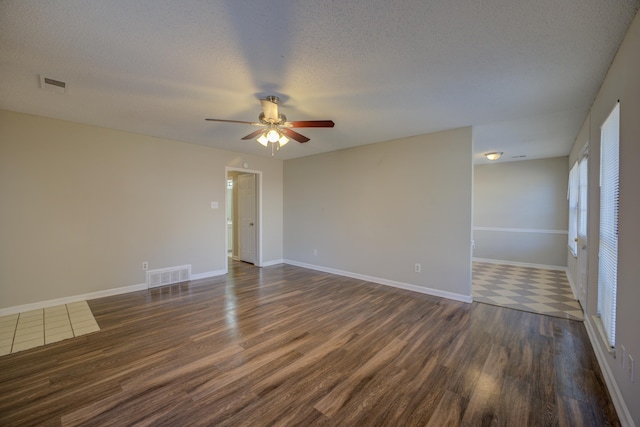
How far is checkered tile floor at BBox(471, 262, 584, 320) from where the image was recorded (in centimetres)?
351

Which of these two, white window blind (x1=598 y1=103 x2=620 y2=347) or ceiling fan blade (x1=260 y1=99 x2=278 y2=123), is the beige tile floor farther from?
white window blind (x1=598 y1=103 x2=620 y2=347)

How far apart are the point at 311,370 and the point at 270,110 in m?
2.49

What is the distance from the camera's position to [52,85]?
2.53 m

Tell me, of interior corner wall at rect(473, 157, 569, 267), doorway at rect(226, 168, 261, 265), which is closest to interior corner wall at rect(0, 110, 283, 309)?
doorway at rect(226, 168, 261, 265)

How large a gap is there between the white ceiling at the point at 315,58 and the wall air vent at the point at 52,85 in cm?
10

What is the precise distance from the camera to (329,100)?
2.83 m

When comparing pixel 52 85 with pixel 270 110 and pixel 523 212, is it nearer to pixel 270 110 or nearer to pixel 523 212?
pixel 270 110

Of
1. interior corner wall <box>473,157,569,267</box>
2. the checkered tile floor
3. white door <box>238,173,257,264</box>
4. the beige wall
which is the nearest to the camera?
the beige wall

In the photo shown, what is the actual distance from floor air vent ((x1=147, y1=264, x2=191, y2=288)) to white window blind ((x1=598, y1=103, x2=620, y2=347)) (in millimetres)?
5380

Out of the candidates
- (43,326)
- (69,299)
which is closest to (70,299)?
(69,299)

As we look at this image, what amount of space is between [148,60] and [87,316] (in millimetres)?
Answer: 3070

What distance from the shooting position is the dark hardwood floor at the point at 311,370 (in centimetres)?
170

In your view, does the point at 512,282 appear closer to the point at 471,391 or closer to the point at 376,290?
the point at 376,290

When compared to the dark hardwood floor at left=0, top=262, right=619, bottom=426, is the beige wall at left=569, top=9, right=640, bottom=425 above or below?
above
